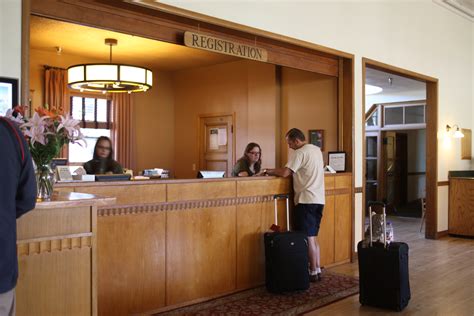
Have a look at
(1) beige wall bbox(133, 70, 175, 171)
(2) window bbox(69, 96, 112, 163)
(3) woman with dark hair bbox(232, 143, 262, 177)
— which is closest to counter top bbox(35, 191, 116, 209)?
(3) woman with dark hair bbox(232, 143, 262, 177)

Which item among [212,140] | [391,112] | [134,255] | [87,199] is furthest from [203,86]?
[87,199]

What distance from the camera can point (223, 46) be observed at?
4.55 m

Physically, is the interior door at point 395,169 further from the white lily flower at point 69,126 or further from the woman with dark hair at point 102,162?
the white lily flower at point 69,126

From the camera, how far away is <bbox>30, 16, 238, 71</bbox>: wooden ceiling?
20.3ft

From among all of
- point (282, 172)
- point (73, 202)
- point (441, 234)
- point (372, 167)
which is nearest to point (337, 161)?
point (282, 172)

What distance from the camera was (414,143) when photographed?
41.8ft

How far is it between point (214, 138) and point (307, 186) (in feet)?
12.9

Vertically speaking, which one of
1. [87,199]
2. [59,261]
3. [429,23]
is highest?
[429,23]

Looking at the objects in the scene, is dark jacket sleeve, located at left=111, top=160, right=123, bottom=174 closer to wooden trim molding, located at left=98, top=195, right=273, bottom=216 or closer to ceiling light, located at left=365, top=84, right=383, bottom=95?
wooden trim molding, located at left=98, top=195, right=273, bottom=216

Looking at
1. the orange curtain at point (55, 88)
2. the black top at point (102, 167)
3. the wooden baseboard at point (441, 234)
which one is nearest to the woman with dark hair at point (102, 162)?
the black top at point (102, 167)

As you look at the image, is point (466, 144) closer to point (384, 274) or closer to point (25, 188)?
point (384, 274)

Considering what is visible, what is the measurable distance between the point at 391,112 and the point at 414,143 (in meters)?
2.36

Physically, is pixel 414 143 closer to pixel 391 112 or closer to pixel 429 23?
pixel 391 112

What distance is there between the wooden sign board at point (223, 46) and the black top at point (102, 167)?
1842mm
